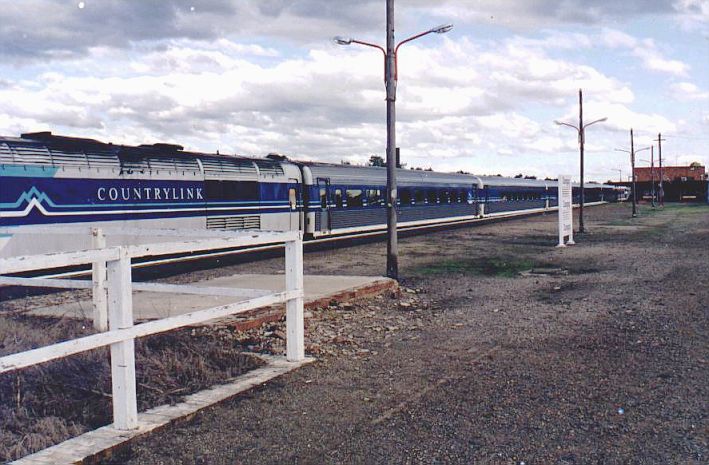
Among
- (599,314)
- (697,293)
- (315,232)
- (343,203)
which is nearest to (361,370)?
(599,314)

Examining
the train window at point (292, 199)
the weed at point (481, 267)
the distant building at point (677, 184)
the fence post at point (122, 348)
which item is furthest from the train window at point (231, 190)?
the distant building at point (677, 184)

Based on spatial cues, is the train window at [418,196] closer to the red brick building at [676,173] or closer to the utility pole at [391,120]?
the utility pole at [391,120]

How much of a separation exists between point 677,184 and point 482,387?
11192 cm

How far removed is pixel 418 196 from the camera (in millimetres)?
30531

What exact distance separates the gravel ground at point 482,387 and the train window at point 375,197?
1501cm

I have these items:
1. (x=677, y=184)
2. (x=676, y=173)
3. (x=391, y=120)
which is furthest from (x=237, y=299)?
(x=676, y=173)

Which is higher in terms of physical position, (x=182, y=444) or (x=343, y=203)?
(x=343, y=203)

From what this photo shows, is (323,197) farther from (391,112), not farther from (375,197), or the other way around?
(391,112)

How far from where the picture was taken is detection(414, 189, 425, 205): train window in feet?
99.1

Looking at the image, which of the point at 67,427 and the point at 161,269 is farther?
the point at 161,269

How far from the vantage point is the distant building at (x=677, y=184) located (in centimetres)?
10456

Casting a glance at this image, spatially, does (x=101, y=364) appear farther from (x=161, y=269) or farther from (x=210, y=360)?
(x=161, y=269)

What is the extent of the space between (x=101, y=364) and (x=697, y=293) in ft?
30.6

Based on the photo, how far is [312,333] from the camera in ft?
26.2
